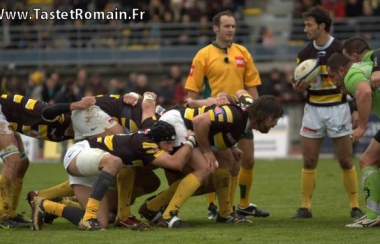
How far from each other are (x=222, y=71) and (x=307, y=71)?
121 centimetres

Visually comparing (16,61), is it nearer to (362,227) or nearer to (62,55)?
(62,55)

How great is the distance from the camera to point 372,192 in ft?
33.9

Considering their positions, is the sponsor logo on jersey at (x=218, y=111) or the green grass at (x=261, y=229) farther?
the sponsor logo on jersey at (x=218, y=111)

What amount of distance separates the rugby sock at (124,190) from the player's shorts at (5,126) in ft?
4.56

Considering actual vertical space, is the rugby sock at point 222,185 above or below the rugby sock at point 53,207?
above

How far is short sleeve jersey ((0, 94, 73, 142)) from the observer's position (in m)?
11.1

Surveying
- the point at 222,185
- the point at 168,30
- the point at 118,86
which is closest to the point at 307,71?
the point at 222,185

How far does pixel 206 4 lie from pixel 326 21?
639 inches

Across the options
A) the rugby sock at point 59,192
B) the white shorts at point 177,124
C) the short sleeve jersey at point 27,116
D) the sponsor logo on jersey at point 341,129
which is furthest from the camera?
the sponsor logo on jersey at point 341,129

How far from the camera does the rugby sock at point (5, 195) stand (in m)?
10.8

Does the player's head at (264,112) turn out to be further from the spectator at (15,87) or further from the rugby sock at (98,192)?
the spectator at (15,87)

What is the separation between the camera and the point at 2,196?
35.7ft

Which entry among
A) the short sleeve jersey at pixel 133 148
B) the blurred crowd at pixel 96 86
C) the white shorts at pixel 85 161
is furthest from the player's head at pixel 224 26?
the blurred crowd at pixel 96 86

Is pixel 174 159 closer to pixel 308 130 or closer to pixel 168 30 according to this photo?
pixel 308 130
